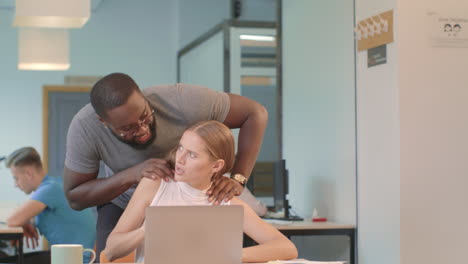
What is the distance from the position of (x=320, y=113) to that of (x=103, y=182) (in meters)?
2.48

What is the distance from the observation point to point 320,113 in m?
4.78

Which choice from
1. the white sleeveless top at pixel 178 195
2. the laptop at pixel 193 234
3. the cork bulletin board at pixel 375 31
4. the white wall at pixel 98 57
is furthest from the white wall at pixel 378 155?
the white wall at pixel 98 57

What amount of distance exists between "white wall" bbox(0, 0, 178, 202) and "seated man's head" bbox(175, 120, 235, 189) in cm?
608

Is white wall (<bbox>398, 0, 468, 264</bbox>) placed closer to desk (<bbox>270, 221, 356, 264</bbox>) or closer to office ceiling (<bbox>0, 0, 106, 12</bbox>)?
desk (<bbox>270, 221, 356, 264</bbox>)

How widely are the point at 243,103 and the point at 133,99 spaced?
2.30 ft

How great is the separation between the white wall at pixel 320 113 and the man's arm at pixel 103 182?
2.11 m

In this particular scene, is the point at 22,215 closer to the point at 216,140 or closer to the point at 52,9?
the point at 52,9

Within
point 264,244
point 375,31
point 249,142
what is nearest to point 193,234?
point 264,244

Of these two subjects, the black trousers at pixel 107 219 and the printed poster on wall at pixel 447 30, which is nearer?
the black trousers at pixel 107 219

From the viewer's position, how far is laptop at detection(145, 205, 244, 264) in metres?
1.68

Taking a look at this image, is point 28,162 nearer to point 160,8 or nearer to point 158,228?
point 158,228

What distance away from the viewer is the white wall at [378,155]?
3.83 m

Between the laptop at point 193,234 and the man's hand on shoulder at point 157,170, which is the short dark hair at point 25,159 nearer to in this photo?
the man's hand on shoulder at point 157,170


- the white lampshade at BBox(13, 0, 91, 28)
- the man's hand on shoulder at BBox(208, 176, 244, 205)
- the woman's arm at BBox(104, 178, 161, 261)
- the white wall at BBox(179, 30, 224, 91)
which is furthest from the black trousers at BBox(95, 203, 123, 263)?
the white wall at BBox(179, 30, 224, 91)
